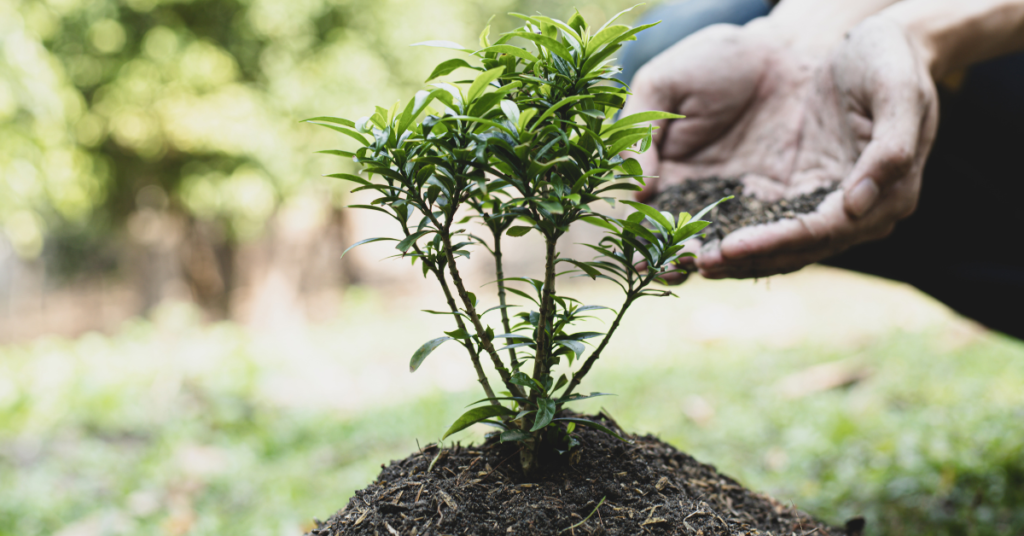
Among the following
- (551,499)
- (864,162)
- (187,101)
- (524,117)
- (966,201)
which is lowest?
(551,499)

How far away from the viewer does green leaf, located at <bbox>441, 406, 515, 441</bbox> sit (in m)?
1.26

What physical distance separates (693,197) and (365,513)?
1376 mm

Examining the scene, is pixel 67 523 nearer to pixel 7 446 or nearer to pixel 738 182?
pixel 7 446

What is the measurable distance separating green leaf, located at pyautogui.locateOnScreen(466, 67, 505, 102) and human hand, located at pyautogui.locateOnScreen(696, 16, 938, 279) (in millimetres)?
954

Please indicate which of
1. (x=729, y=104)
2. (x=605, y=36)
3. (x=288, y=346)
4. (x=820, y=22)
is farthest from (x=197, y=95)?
(x=605, y=36)

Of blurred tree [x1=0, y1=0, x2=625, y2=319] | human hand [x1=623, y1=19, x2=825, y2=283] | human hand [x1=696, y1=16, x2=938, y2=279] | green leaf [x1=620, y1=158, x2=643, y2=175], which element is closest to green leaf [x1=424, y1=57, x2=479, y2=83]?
green leaf [x1=620, y1=158, x2=643, y2=175]

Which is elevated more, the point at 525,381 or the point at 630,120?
the point at 630,120

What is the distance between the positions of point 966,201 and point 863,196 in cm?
179

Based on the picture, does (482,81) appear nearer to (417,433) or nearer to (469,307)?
(469,307)

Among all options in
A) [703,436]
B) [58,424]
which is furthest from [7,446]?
[703,436]

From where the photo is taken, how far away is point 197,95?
6.70m

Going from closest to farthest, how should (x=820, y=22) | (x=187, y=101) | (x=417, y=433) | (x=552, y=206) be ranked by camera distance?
(x=552, y=206)
(x=820, y=22)
(x=417, y=433)
(x=187, y=101)

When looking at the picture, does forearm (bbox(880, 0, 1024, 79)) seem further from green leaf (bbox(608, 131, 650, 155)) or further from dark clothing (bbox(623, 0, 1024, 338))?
green leaf (bbox(608, 131, 650, 155))

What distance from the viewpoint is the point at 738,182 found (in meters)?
2.19
